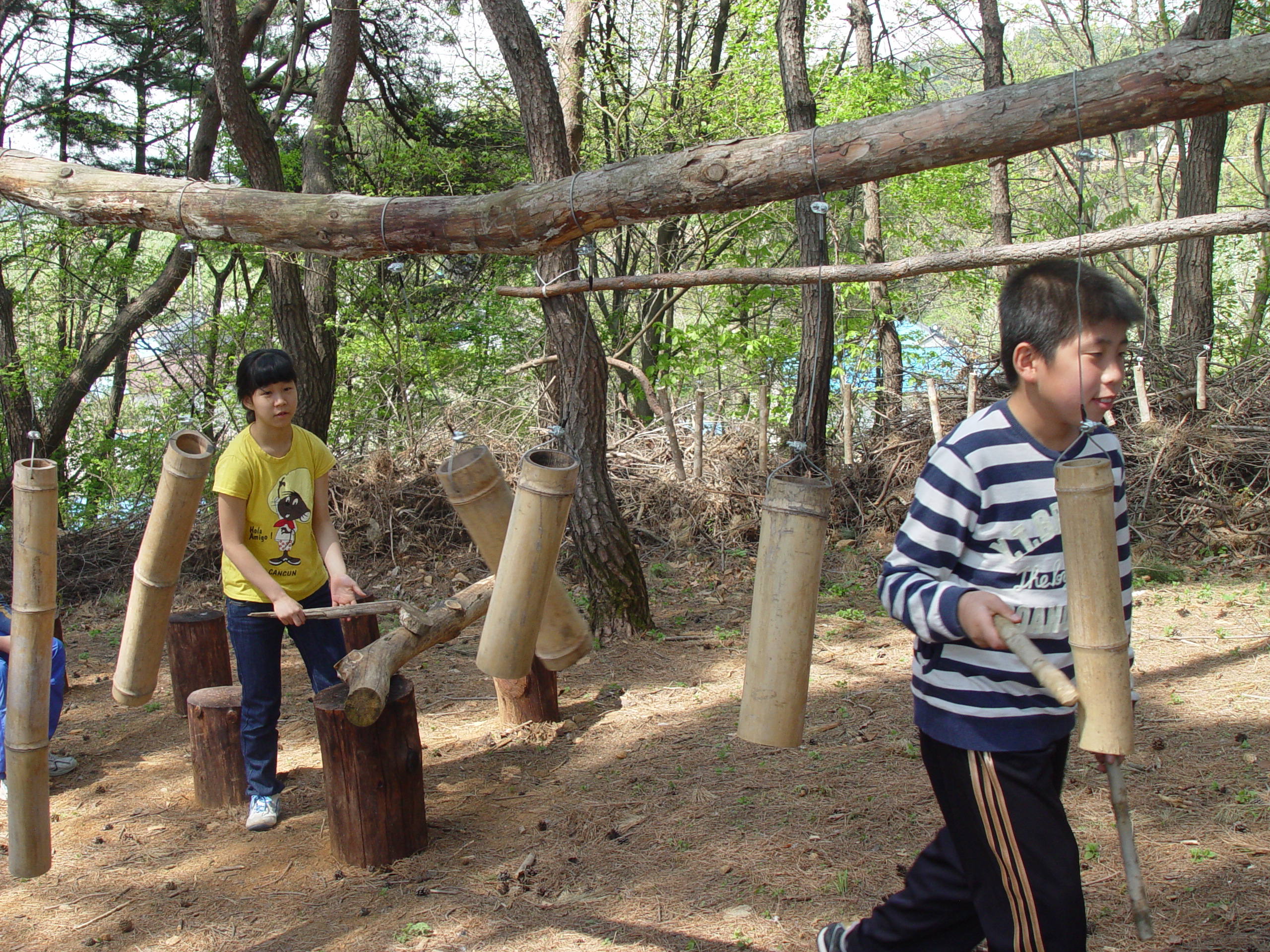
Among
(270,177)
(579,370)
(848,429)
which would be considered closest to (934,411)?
(848,429)

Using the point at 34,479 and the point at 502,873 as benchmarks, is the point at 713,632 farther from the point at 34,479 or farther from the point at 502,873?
the point at 34,479

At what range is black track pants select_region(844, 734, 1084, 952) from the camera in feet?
5.35

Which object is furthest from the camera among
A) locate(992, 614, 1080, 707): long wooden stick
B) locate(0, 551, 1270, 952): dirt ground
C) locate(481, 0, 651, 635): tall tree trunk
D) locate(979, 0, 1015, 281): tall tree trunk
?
locate(979, 0, 1015, 281): tall tree trunk

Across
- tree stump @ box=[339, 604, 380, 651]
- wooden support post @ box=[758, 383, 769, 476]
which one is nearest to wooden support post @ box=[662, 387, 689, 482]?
wooden support post @ box=[758, 383, 769, 476]

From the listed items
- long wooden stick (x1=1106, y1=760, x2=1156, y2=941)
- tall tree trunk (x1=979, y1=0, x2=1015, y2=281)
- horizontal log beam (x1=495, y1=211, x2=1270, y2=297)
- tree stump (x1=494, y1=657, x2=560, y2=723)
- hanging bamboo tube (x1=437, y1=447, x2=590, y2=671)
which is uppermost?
tall tree trunk (x1=979, y1=0, x2=1015, y2=281)

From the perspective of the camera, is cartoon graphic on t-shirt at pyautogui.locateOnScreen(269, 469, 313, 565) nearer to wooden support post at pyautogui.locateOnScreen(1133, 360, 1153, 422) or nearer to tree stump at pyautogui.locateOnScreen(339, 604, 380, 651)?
tree stump at pyautogui.locateOnScreen(339, 604, 380, 651)

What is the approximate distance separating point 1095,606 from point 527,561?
1.18 metres

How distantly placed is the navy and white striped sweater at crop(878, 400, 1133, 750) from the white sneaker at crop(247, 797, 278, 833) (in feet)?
9.22

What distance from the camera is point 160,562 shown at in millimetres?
2727

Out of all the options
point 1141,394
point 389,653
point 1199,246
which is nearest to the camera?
point 389,653

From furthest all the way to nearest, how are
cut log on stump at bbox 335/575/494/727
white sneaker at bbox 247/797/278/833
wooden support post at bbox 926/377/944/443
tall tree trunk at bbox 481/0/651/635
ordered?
wooden support post at bbox 926/377/944/443, tall tree trunk at bbox 481/0/651/635, white sneaker at bbox 247/797/278/833, cut log on stump at bbox 335/575/494/727

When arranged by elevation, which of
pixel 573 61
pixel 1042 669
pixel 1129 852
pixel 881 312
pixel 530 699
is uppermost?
pixel 573 61

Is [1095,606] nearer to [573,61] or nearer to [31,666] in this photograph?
[31,666]

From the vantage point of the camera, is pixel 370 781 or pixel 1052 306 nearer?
pixel 1052 306
